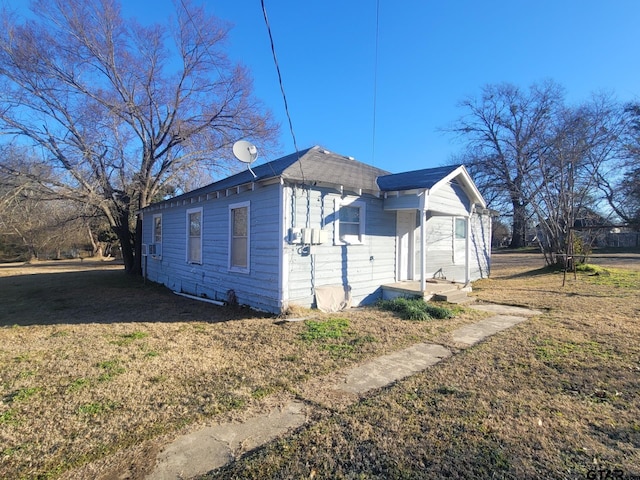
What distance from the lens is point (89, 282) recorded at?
1347cm

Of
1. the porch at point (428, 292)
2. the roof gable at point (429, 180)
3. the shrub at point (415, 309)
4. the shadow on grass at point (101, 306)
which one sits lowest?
the shadow on grass at point (101, 306)

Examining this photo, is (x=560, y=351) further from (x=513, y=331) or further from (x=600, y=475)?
(x=600, y=475)

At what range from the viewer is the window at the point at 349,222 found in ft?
26.1

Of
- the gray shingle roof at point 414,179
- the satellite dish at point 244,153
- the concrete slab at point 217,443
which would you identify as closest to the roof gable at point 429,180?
the gray shingle roof at point 414,179

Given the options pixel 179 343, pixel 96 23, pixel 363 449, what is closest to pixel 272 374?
pixel 363 449

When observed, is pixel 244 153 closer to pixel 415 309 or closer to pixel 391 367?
pixel 415 309

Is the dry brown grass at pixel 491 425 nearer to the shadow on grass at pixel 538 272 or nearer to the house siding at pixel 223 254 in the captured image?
the house siding at pixel 223 254

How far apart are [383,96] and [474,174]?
65.2ft

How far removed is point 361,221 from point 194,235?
17.0ft

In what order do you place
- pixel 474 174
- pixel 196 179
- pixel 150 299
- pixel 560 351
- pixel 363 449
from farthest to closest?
1. pixel 474 174
2. pixel 196 179
3. pixel 150 299
4. pixel 560 351
5. pixel 363 449

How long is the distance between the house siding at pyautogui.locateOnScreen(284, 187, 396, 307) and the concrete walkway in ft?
9.63

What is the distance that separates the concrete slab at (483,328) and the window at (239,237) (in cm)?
467

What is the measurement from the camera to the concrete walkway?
7.93ft

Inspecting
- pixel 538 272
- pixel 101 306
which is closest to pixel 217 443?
pixel 101 306
